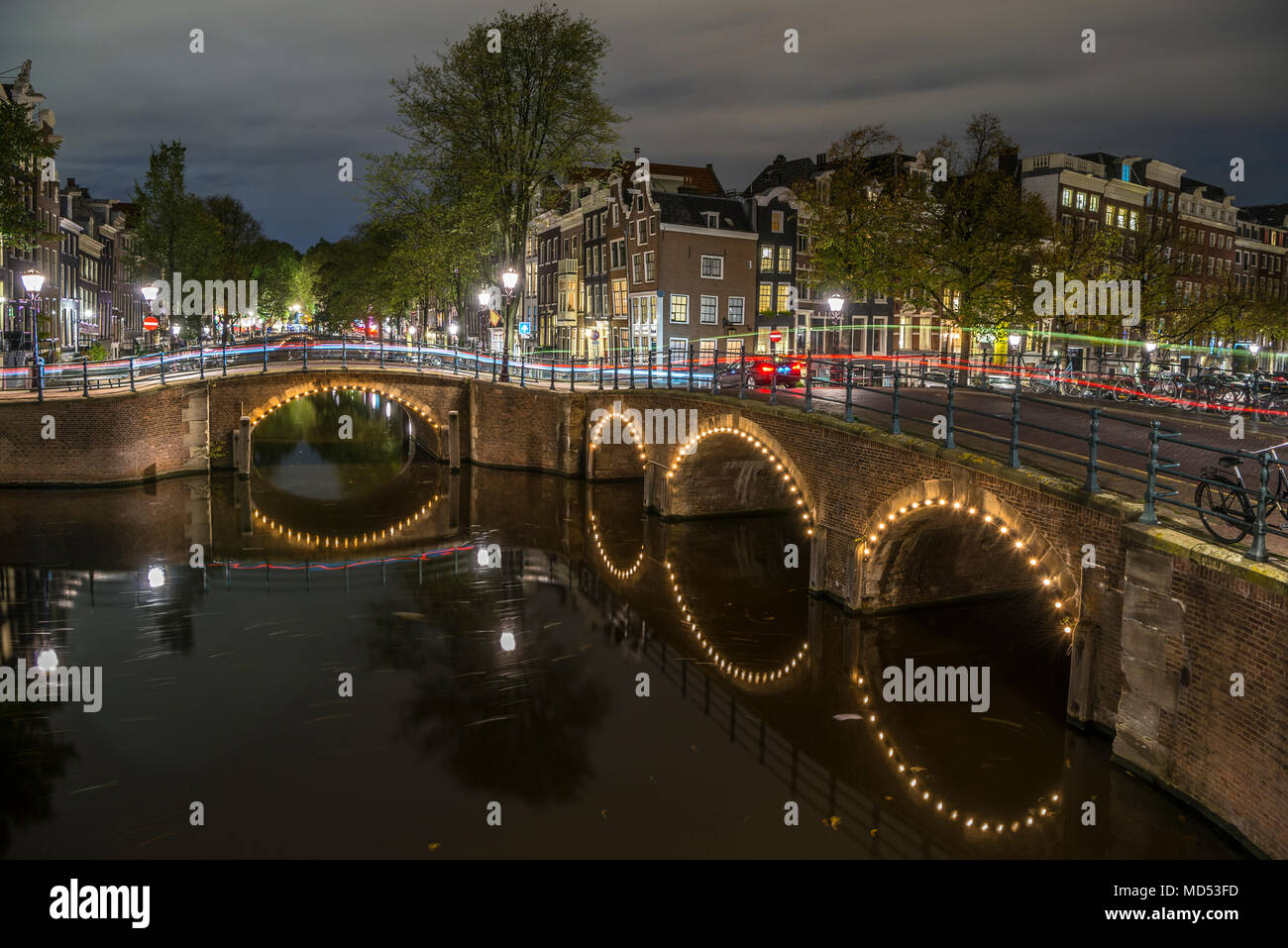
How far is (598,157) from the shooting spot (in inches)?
1484

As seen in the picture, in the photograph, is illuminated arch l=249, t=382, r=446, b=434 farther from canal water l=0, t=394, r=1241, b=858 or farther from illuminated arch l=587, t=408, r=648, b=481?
canal water l=0, t=394, r=1241, b=858

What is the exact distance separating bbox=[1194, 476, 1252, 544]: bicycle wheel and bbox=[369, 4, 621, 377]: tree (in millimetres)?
28086

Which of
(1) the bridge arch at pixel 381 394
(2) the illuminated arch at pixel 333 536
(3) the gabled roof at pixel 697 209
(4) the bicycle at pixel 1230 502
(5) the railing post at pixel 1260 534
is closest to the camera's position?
(5) the railing post at pixel 1260 534

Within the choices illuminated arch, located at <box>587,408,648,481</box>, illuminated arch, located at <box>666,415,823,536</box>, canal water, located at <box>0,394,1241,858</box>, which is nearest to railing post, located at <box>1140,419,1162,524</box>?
canal water, located at <box>0,394,1241,858</box>

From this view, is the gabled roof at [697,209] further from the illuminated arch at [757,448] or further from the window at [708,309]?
the illuminated arch at [757,448]

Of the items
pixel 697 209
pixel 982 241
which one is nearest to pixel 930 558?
pixel 982 241

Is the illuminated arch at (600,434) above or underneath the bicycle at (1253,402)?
underneath

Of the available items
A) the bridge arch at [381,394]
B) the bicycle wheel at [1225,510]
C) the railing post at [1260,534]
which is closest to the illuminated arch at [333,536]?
the bridge arch at [381,394]

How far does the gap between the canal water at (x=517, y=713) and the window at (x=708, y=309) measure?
90.5ft

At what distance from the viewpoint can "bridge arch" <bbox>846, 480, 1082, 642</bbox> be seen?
15.5 m

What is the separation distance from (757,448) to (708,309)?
2927 cm

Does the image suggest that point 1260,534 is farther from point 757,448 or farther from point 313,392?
point 313,392

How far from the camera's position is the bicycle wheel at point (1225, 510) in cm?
956
